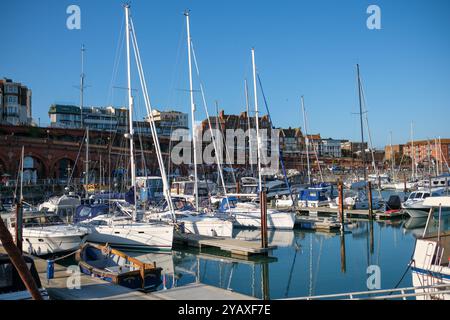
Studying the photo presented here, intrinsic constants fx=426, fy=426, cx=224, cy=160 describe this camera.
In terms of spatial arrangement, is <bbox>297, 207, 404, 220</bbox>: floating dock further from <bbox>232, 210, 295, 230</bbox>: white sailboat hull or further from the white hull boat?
the white hull boat

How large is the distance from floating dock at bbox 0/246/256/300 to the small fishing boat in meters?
0.82

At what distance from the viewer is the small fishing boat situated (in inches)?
562

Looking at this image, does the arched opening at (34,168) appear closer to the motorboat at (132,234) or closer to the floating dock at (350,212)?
the motorboat at (132,234)

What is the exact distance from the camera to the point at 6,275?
398 inches

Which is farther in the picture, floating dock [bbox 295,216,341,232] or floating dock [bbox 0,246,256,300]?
floating dock [bbox 295,216,341,232]

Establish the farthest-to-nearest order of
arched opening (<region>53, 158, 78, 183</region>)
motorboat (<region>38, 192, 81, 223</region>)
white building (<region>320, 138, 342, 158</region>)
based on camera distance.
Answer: white building (<region>320, 138, 342, 158</region>), arched opening (<region>53, 158, 78, 183</region>), motorboat (<region>38, 192, 81, 223</region>)

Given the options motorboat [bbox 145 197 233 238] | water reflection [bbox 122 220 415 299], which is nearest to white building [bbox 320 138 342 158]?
water reflection [bbox 122 220 415 299]

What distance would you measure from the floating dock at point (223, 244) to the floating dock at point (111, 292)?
9.27 meters

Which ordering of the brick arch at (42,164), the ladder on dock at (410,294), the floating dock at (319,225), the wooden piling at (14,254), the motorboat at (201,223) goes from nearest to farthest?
the wooden piling at (14,254) < the ladder on dock at (410,294) < the motorboat at (201,223) < the floating dock at (319,225) < the brick arch at (42,164)

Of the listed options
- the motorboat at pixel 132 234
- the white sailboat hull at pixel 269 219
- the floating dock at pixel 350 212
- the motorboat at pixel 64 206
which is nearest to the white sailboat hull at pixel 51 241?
the motorboat at pixel 132 234

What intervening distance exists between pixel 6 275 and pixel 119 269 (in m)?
5.89

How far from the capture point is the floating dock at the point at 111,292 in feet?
35.9
